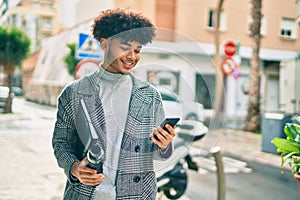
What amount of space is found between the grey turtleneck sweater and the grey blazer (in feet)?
0.05

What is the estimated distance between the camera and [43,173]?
141 inches

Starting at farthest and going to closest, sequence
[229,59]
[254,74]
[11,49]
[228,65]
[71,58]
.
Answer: [254,74]
[229,59]
[228,65]
[71,58]
[11,49]

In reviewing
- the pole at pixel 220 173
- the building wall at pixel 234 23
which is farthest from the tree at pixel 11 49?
the building wall at pixel 234 23

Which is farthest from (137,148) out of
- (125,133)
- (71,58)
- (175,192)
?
(175,192)

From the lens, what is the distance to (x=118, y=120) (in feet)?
4.06

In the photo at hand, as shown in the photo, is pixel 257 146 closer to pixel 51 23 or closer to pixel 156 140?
pixel 51 23

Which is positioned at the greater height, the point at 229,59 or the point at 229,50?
the point at 229,50

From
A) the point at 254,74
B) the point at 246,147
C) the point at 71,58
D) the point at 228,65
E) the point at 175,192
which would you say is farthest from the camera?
the point at 254,74

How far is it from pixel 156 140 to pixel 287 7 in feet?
17.8

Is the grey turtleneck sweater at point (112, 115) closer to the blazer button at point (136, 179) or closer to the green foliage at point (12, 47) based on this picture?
the blazer button at point (136, 179)

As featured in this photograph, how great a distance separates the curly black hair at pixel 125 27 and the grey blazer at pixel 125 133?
132mm

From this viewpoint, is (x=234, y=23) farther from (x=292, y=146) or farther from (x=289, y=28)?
(x=292, y=146)

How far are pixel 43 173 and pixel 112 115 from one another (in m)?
2.58

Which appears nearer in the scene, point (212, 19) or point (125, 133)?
point (125, 133)
